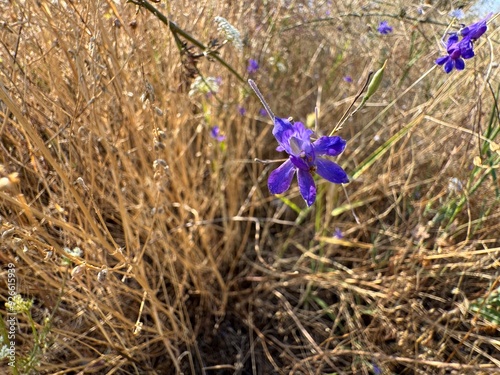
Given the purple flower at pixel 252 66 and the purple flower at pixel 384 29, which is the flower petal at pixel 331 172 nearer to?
the purple flower at pixel 384 29

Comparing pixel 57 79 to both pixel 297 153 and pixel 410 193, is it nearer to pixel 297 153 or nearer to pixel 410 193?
pixel 297 153

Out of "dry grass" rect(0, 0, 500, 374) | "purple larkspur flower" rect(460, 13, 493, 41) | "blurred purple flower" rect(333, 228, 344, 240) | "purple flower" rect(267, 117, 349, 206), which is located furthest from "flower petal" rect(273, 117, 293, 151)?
"blurred purple flower" rect(333, 228, 344, 240)

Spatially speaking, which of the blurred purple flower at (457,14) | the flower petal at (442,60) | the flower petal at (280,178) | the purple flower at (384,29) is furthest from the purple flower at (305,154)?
the purple flower at (384,29)

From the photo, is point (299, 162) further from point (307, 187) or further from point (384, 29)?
point (384, 29)

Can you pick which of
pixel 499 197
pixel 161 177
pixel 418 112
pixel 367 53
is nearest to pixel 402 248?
pixel 499 197

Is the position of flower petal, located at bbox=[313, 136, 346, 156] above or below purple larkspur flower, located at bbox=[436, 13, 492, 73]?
below

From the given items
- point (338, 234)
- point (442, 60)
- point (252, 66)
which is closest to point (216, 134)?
point (252, 66)

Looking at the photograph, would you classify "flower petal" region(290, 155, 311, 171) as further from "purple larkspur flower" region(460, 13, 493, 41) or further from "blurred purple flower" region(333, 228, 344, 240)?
"blurred purple flower" region(333, 228, 344, 240)
